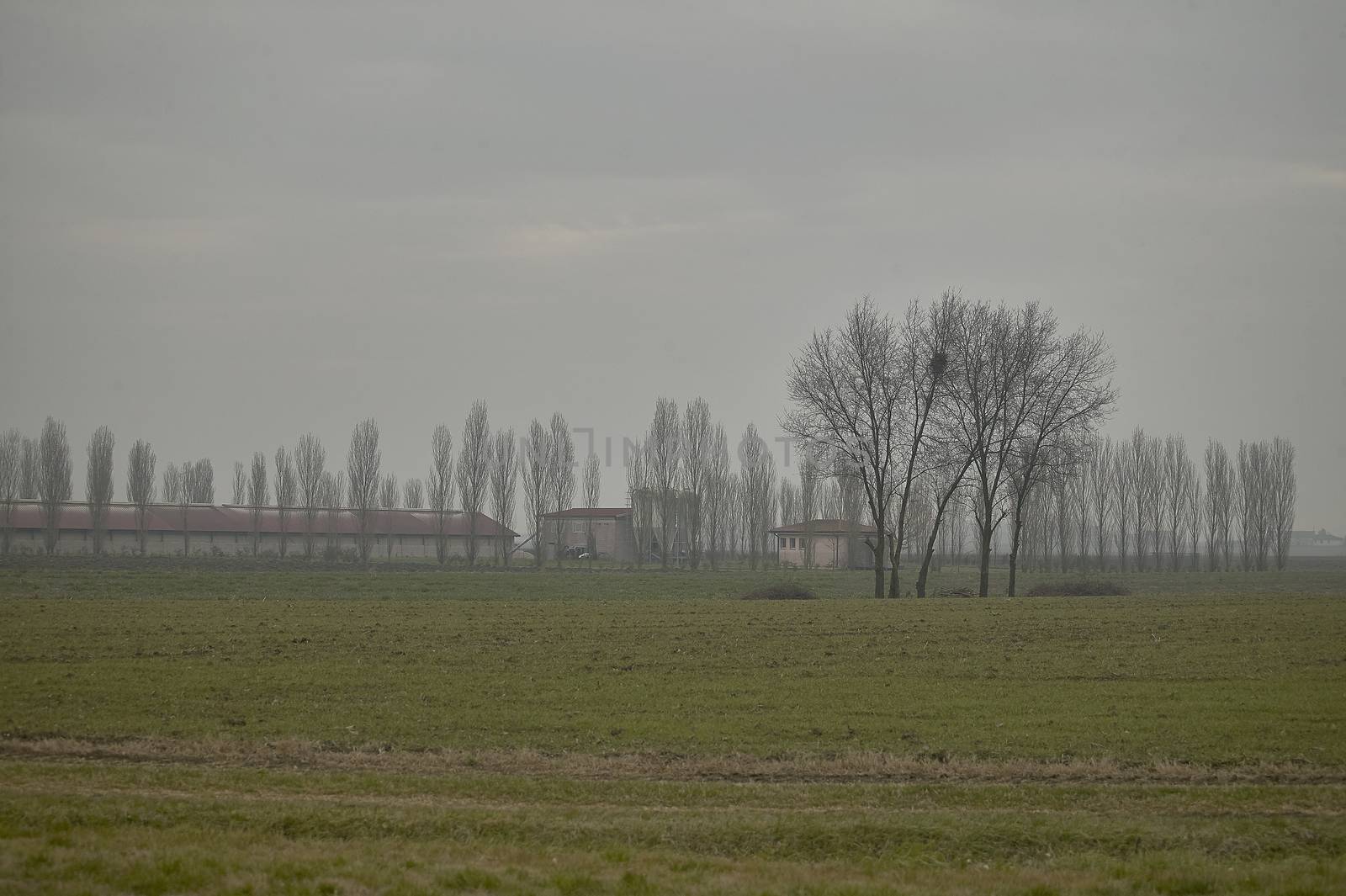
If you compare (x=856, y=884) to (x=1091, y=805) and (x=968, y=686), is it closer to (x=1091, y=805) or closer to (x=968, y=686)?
(x=1091, y=805)

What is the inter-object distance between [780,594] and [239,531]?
74.8 metres

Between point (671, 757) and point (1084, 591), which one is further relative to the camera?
point (1084, 591)

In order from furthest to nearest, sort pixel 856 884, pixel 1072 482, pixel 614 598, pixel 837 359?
pixel 1072 482 → pixel 837 359 → pixel 614 598 → pixel 856 884

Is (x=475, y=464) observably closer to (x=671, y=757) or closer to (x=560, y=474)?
(x=560, y=474)

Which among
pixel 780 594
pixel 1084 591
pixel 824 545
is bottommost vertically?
pixel 780 594

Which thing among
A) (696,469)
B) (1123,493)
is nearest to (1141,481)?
(1123,493)

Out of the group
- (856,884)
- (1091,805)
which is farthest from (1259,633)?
(856,884)

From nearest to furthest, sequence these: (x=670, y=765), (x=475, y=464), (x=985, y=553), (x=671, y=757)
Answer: (x=670, y=765) → (x=671, y=757) → (x=985, y=553) → (x=475, y=464)

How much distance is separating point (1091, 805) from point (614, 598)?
3837cm

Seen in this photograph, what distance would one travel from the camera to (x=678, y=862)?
10.5 m

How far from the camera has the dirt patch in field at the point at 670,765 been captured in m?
14.7

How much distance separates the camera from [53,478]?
322 ft

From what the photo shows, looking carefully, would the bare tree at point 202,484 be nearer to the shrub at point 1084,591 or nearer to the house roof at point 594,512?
the house roof at point 594,512

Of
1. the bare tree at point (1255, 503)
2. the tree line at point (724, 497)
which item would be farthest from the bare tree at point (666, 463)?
the bare tree at point (1255, 503)
